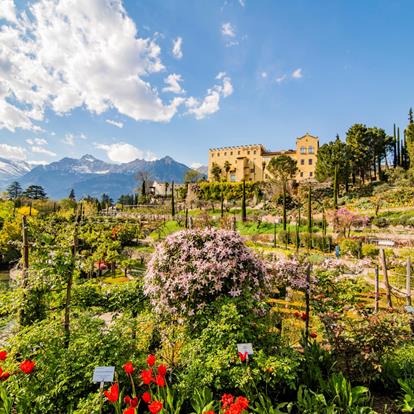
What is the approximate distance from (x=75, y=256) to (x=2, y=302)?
119 centimetres

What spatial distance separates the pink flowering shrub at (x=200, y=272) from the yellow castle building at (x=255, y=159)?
4386 cm

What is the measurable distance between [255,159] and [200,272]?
5033 cm

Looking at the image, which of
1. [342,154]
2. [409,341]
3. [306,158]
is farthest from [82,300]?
[306,158]

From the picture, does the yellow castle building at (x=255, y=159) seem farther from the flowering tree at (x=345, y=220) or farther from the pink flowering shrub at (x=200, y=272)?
the pink flowering shrub at (x=200, y=272)

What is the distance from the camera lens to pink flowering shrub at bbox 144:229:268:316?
3664 mm

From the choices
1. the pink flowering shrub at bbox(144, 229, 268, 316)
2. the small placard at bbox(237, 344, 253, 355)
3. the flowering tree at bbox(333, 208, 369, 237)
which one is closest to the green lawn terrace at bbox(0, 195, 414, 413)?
the pink flowering shrub at bbox(144, 229, 268, 316)

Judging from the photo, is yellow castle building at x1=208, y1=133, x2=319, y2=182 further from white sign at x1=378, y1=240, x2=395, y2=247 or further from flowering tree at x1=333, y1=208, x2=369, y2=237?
white sign at x1=378, y1=240, x2=395, y2=247

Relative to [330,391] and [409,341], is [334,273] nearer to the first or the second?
[409,341]

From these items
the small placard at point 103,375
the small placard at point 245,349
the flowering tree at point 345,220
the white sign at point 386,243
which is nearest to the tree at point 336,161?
the flowering tree at point 345,220

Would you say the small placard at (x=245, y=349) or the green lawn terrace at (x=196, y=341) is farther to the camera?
the green lawn terrace at (x=196, y=341)

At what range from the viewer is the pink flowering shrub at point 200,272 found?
3.66 m

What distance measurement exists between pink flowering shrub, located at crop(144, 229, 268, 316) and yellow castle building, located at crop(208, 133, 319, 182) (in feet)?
144

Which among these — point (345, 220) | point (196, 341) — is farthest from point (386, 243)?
point (196, 341)

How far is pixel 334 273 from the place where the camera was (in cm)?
497
